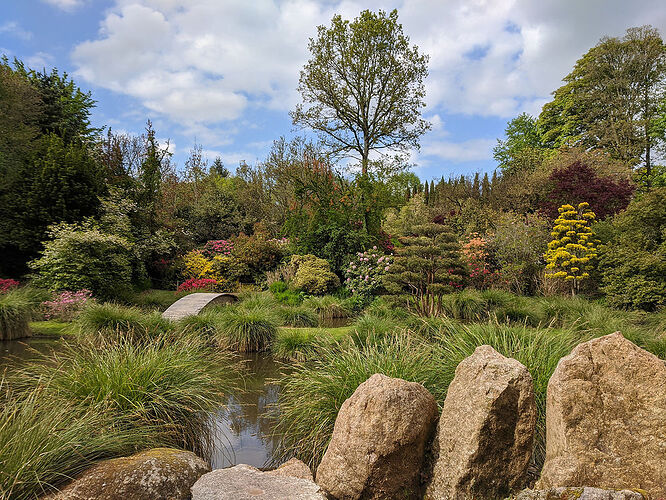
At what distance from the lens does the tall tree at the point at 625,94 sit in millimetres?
23016


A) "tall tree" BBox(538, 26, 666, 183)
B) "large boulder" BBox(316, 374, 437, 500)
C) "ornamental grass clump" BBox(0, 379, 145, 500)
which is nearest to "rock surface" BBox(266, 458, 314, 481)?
"large boulder" BBox(316, 374, 437, 500)

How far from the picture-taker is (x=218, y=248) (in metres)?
→ 18.6

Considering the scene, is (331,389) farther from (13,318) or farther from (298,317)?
(13,318)

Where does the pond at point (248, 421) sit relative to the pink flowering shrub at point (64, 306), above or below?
below

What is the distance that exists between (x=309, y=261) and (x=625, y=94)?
73.8 ft

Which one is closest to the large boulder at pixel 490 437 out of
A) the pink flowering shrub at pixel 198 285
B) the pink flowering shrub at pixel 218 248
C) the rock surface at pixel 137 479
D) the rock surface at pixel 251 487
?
the rock surface at pixel 251 487

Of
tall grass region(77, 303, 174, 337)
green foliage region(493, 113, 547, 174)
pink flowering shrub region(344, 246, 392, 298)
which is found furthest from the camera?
green foliage region(493, 113, 547, 174)

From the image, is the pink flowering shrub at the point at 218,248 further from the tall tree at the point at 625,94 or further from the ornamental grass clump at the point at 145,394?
the tall tree at the point at 625,94

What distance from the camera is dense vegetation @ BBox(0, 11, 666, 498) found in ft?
12.1

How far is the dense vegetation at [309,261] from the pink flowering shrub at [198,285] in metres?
0.08

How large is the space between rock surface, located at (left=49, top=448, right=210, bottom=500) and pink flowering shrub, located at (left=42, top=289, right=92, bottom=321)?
9.05 meters

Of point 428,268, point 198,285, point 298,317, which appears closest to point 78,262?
point 198,285

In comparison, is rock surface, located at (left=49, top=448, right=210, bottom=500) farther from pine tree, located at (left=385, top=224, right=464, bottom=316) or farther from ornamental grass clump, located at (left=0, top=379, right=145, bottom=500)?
pine tree, located at (left=385, top=224, right=464, bottom=316)

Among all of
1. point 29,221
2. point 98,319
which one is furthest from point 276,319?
point 29,221
